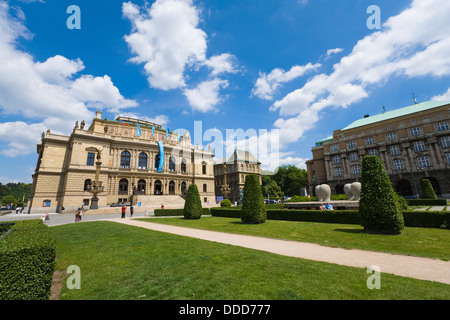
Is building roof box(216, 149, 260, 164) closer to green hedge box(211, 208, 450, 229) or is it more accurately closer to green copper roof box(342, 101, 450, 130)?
green copper roof box(342, 101, 450, 130)

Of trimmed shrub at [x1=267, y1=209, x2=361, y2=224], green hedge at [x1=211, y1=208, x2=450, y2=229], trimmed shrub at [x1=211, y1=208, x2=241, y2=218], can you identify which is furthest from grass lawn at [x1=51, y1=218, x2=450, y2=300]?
trimmed shrub at [x1=211, y1=208, x2=241, y2=218]

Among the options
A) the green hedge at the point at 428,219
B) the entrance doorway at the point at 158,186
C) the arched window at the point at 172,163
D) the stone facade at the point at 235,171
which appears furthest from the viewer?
the stone facade at the point at 235,171

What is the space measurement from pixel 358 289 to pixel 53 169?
50.5 metres

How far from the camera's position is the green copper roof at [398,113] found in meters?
44.9

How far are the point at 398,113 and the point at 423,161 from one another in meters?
14.4

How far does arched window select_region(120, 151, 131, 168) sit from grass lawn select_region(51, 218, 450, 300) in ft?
→ 136

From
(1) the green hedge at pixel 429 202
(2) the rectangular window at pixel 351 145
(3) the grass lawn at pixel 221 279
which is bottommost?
(3) the grass lawn at pixel 221 279

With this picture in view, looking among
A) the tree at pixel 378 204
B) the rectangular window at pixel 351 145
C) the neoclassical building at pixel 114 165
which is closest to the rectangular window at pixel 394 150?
the rectangular window at pixel 351 145

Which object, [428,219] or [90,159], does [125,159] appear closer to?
[90,159]

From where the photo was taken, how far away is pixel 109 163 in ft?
140

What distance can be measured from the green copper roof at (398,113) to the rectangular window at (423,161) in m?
11.8

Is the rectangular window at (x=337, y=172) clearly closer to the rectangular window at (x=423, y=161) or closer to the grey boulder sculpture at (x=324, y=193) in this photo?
the rectangular window at (x=423, y=161)
